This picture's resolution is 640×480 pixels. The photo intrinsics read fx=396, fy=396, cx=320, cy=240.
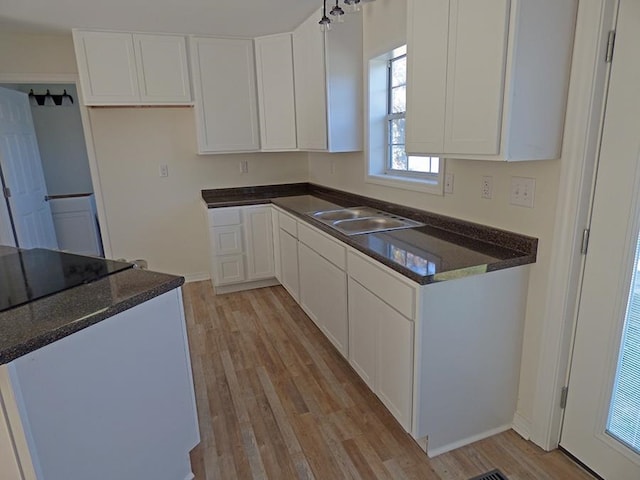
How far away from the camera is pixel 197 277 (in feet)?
13.5

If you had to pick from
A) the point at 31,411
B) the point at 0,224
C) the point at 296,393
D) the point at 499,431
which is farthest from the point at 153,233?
the point at 499,431

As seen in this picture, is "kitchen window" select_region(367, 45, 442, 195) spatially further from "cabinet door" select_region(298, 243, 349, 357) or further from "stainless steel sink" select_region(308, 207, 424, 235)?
"cabinet door" select_region(298, 243, 349, 357)

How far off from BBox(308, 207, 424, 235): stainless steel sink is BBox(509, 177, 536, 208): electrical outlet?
0.65 meters

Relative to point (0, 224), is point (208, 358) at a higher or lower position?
lower

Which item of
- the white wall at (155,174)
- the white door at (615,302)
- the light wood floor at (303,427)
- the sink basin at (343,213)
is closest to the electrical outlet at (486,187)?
the white door at (615,302)

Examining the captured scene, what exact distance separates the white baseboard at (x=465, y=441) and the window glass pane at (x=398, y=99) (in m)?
1.96

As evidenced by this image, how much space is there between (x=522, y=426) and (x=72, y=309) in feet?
6.26

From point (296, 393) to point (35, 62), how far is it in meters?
3.38

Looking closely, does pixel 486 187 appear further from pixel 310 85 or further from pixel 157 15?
pixel 157 15

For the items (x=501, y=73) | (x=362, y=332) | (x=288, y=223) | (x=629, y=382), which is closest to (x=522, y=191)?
(x=501, y=73)

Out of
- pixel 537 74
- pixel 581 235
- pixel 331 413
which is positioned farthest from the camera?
pixel 331 413

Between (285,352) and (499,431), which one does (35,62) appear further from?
(499,431)

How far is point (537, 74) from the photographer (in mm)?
1396

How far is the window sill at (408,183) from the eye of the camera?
7.29ft
